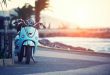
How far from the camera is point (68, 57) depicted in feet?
23.0

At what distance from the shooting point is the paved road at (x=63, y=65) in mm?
5246

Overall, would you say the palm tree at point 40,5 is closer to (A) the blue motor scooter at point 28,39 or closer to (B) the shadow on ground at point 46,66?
(A) the blue motor scooter at point 28,39

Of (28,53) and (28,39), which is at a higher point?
(28,39)

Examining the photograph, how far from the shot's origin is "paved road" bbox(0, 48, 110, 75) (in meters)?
5.25

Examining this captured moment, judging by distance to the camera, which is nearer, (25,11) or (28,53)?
(28,53)

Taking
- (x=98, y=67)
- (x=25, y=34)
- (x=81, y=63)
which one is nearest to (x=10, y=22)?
(x=25, y=34)

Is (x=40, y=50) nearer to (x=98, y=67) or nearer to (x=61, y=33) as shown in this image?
(x=61, y=33)

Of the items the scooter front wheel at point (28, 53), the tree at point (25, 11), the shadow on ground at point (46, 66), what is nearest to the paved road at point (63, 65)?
the shadow on ground at point (46, 66)

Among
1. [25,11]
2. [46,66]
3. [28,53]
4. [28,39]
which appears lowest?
[46,66]

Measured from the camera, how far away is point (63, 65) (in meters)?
6.05

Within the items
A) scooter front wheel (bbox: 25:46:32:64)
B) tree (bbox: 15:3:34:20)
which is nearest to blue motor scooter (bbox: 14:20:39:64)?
scooter front wheel (bbox: 25:46:32:64)

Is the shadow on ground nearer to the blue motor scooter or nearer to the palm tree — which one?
the blue motor scooter

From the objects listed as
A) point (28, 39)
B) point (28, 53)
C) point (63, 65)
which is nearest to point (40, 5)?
point (28, 39)

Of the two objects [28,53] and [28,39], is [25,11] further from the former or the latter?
[28,53]
